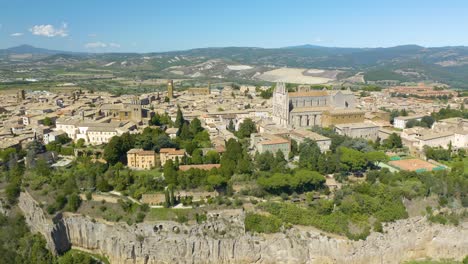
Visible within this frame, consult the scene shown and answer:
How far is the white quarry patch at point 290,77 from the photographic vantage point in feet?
464

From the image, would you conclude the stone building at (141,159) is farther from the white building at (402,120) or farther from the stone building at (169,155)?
the white building at (402,120)

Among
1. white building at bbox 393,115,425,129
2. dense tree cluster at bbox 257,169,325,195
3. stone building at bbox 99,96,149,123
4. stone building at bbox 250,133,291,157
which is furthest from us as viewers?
white building at bbox 393,115,425,129

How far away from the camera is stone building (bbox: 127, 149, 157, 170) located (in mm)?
36719

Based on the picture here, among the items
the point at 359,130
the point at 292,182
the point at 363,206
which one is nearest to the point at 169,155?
the point at 292,182

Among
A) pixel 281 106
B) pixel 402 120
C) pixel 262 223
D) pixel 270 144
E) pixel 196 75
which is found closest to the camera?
pixel 262 223

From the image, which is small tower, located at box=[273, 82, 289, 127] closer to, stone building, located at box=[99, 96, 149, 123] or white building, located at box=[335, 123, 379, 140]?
white building, located at box=[335, 123, 379, 140]

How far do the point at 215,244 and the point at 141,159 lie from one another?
1210 cm

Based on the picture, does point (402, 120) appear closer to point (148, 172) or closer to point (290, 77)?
point (148, 172)

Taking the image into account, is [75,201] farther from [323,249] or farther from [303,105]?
[303,105]

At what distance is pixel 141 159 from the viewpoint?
121ft

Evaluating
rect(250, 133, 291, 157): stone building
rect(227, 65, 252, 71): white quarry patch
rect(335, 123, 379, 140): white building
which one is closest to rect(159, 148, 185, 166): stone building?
rect(250, 133, 291, 157): stone building

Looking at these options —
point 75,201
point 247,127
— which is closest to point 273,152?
point 247,127

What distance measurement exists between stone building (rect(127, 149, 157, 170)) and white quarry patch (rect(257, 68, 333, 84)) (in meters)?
106

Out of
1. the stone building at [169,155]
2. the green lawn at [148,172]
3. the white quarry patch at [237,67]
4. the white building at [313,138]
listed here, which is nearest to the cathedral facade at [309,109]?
the white building at [313,138]
